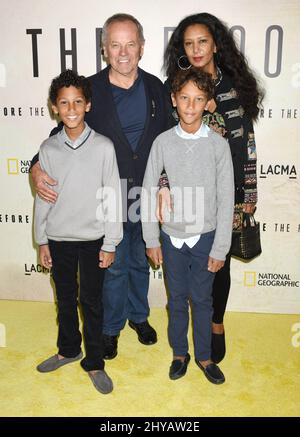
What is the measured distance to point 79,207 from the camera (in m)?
2.09

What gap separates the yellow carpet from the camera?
2.12 m

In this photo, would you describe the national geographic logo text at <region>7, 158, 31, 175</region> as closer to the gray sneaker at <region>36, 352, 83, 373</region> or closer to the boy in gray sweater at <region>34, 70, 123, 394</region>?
the boy in gray sweater at <region>34, 70, 123, 394</region>

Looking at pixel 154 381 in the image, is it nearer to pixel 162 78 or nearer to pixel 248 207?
pixel 248 207

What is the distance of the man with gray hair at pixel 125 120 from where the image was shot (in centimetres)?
218

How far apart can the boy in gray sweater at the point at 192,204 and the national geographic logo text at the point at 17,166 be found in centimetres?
120

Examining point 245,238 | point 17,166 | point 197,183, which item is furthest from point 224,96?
point 17,166

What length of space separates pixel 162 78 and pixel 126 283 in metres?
1.29

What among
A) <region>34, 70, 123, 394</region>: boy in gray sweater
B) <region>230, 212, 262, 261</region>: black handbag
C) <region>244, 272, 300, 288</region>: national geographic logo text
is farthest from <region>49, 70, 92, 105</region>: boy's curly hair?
<region>244, 272, 300, 288</region>: national geographic logo text

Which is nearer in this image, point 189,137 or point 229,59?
point 189,137

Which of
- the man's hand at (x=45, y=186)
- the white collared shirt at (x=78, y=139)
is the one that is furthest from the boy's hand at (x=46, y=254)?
the white collared shirt at (x=78, y=139)

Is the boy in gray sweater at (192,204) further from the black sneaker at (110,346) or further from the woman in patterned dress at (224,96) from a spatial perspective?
the black sneaker at (110,346)
